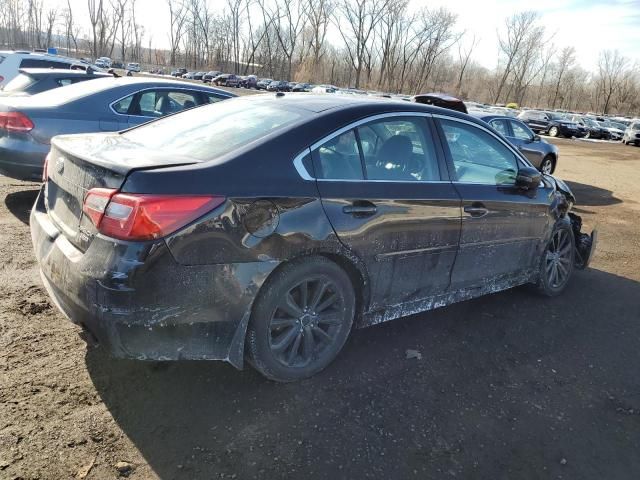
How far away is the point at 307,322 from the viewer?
297 centimetres

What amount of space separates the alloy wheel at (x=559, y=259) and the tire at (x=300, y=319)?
2507 millimetres

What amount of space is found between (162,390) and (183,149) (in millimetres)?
1354

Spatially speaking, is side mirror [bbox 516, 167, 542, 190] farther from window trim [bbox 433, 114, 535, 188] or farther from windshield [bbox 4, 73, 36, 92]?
windshield [bbox 4, 73, 36, 92]

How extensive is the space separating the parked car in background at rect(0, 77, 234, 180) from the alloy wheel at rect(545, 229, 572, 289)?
16.6ft

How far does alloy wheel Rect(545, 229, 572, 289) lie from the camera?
4.70 meters

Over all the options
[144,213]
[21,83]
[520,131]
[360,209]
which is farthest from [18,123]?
[520,131]

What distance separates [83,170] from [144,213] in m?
0.60

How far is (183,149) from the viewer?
2857 mm

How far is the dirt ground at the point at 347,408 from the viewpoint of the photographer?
7.80 feet

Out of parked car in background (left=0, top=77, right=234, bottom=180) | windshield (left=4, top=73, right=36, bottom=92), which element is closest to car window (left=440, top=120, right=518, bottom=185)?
parked car in background (left=0, top=77, right=234, bottom=180)

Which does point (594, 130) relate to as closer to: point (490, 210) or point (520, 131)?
point (520, 131)

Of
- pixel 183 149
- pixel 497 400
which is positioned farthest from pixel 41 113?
pixel 497 400

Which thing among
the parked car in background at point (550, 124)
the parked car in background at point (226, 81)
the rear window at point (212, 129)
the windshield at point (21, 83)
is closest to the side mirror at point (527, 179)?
the rear window at point (212, 129)

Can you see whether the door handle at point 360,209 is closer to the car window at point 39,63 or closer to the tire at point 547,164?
the tire at point 547,164
